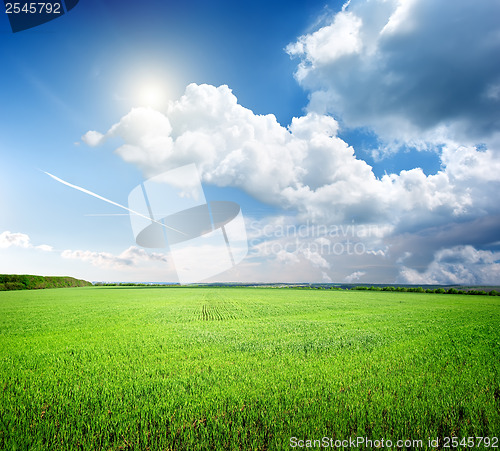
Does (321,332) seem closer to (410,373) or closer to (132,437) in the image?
(410,373)

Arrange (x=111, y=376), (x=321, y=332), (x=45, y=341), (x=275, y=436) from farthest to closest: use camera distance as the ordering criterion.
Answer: (x=321, y=332) → (x=45, y=341) → (x=111, y=376) → (x=275, y=436)

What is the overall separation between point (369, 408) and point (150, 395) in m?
4.18

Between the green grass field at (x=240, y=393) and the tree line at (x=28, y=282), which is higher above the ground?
the green grass field at (x=240, y=393)

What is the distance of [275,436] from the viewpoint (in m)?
3.75

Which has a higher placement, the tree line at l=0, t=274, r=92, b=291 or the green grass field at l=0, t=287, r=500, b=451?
the green grass field at l=0, t=287, r=500, b=451

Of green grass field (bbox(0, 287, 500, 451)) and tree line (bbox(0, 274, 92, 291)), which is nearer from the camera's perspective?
green grass field (bbox(0, 287, 500, 451))

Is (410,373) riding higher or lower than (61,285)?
higher

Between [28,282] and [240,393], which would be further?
[28,282]

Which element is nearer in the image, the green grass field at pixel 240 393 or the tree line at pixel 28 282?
the green grass field at pixel 240 393

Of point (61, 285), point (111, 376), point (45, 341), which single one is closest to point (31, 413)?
point (111, 376)

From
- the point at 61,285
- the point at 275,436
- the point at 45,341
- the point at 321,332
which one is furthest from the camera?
the point at 61,285

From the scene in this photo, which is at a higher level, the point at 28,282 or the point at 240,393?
the point at 240,393

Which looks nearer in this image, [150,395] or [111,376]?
[150,395]

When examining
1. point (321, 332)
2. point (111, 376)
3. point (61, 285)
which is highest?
point (111, 376)
